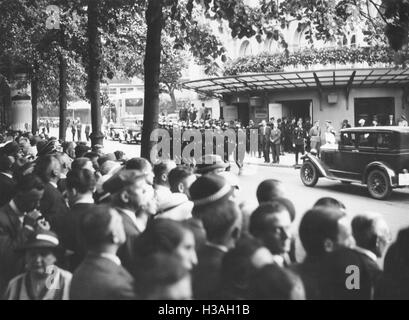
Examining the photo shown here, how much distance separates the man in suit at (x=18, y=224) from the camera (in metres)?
3.46

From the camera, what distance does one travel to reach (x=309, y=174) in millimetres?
12789

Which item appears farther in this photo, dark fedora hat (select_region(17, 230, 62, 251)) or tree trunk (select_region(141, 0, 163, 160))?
tree trunk (select_region(141, 0, 163, 160))

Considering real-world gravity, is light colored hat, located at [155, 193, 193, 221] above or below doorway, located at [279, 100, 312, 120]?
below

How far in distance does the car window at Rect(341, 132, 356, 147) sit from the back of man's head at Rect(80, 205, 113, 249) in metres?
9.20

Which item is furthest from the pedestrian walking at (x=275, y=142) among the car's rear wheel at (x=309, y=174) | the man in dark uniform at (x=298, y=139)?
the car's rear wheel at (x=309, y=174)

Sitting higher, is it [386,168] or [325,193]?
[386,168]

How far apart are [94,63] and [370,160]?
5853mm

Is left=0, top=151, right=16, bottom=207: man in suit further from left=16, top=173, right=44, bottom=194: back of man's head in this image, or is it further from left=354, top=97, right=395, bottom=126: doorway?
left=354, top=97, right=395, bottom=126: doorway

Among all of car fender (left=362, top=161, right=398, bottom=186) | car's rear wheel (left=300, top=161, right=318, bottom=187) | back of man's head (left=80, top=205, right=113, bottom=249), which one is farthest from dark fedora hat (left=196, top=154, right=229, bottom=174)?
car's rear wheel (left=300, top=161, right=318, bottom=187)

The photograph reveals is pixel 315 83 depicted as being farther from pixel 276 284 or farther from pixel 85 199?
pixel 276 284

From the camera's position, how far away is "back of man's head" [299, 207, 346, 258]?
2760 millimetres

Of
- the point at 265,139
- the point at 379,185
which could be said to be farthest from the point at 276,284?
the point at 265,139

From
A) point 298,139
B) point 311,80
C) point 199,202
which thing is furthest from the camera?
point 311,80

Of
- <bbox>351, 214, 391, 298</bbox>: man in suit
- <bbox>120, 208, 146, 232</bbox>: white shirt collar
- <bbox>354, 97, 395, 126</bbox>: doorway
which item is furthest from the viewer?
<bbox>354, 97, 395, 126</bbox>: doorway
